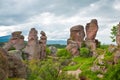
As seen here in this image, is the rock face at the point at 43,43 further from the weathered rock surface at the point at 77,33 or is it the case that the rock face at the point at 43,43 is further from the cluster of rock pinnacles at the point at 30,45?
the weathered rock surface at the point at 77,33

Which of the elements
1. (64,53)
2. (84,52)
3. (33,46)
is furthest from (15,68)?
(64,53)

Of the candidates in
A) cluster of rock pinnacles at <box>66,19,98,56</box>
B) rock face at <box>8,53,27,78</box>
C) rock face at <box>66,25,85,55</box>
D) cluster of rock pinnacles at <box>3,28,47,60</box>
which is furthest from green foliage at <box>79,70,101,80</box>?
rock face at <box>8,53,27,78</box>

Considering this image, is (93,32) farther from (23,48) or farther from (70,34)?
(23,48)

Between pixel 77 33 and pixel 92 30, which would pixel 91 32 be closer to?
pixel 92 30

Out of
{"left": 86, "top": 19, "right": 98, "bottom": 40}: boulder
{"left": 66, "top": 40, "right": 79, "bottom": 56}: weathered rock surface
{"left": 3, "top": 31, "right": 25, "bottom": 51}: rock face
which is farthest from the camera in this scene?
{"left": 86, "top": 19, "right": 98, "bottom": 40}: boulder

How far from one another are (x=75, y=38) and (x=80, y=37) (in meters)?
1.77

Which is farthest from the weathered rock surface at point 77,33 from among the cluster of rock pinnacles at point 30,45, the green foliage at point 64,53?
the cluster of rock pinnacles at point 30,45

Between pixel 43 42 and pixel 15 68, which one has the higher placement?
pixel 43 42

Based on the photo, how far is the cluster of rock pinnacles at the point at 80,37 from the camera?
105 metres

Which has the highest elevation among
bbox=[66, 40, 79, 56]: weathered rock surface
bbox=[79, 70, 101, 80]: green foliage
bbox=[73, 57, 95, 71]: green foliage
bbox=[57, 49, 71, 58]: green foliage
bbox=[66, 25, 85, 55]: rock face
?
bbox=[66, 25, 85, 55]: rock face

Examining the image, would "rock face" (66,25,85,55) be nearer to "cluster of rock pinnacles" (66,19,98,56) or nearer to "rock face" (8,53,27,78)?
"cluster of rock pinnacles" (66,19,98,56)

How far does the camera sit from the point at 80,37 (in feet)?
356

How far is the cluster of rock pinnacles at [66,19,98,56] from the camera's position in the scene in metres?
105

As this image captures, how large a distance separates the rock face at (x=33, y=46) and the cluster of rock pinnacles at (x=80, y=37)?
38.6 ft
